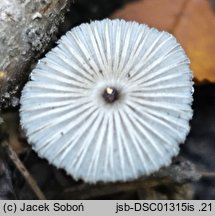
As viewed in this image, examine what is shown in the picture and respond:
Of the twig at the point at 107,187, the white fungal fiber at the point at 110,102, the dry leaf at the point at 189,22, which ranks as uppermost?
the dry leaf at the point at 189,22

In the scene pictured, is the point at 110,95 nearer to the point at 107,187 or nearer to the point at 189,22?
the point at 107,187

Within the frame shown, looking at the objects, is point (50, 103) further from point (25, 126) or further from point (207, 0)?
point (207, 0)

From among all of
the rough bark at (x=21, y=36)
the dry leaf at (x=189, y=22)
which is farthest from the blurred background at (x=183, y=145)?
the rough bark at (x=21, y=36)

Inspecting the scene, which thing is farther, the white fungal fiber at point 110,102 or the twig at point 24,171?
the twig at point 24,171

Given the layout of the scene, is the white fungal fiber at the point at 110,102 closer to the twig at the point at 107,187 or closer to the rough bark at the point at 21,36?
the rough bark at the point at 21,36

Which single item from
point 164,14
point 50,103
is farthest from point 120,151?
point 164,14

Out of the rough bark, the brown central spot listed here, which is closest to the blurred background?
the rough bark
